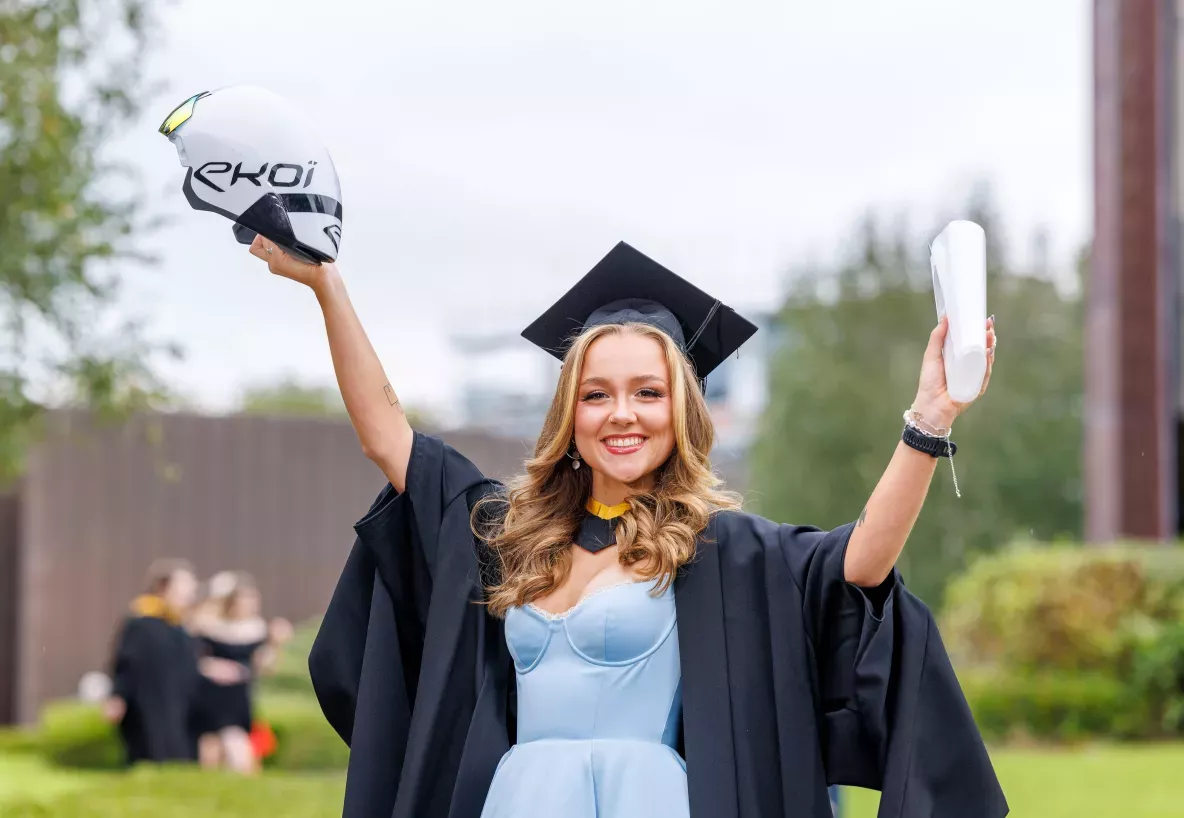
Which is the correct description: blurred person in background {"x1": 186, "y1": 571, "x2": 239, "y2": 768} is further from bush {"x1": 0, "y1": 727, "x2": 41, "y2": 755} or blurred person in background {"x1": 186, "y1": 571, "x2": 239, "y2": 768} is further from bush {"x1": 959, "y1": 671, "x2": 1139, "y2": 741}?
bush {"x1": 959, "y1": 671, "x2": 1139, "y2": 741}

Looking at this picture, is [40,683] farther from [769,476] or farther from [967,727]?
[967,727]

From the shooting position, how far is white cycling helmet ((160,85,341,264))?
2.84 metres

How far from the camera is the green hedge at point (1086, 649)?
11695mm

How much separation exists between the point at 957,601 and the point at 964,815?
1163 cm

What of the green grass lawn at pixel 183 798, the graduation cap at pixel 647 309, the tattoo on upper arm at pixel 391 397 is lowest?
the green grass lawn at pixel 183 798

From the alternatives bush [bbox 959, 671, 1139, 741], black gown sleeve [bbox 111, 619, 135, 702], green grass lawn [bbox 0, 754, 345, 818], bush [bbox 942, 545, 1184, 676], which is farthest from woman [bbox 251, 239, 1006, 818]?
bush [bbox 942, 545, 1184, 676]

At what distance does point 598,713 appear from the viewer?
2.85 metres

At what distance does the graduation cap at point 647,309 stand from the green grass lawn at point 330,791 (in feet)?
15.2

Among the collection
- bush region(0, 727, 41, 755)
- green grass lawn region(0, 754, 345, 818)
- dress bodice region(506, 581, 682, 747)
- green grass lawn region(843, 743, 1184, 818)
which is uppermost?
dress bodice region(506, 581, 682, 747)

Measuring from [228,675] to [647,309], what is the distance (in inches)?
355

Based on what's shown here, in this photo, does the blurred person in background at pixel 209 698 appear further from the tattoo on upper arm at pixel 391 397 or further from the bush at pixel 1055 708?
the tattoo on upper arm at pixel 391 397

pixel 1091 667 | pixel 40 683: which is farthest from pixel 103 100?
pixel 40 683

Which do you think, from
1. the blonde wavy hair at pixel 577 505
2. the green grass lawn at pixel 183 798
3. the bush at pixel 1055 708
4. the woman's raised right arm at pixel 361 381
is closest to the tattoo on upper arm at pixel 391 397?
the woman's raised right arm at pixel 361 381

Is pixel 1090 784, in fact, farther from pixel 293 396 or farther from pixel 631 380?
pixel 293 396
